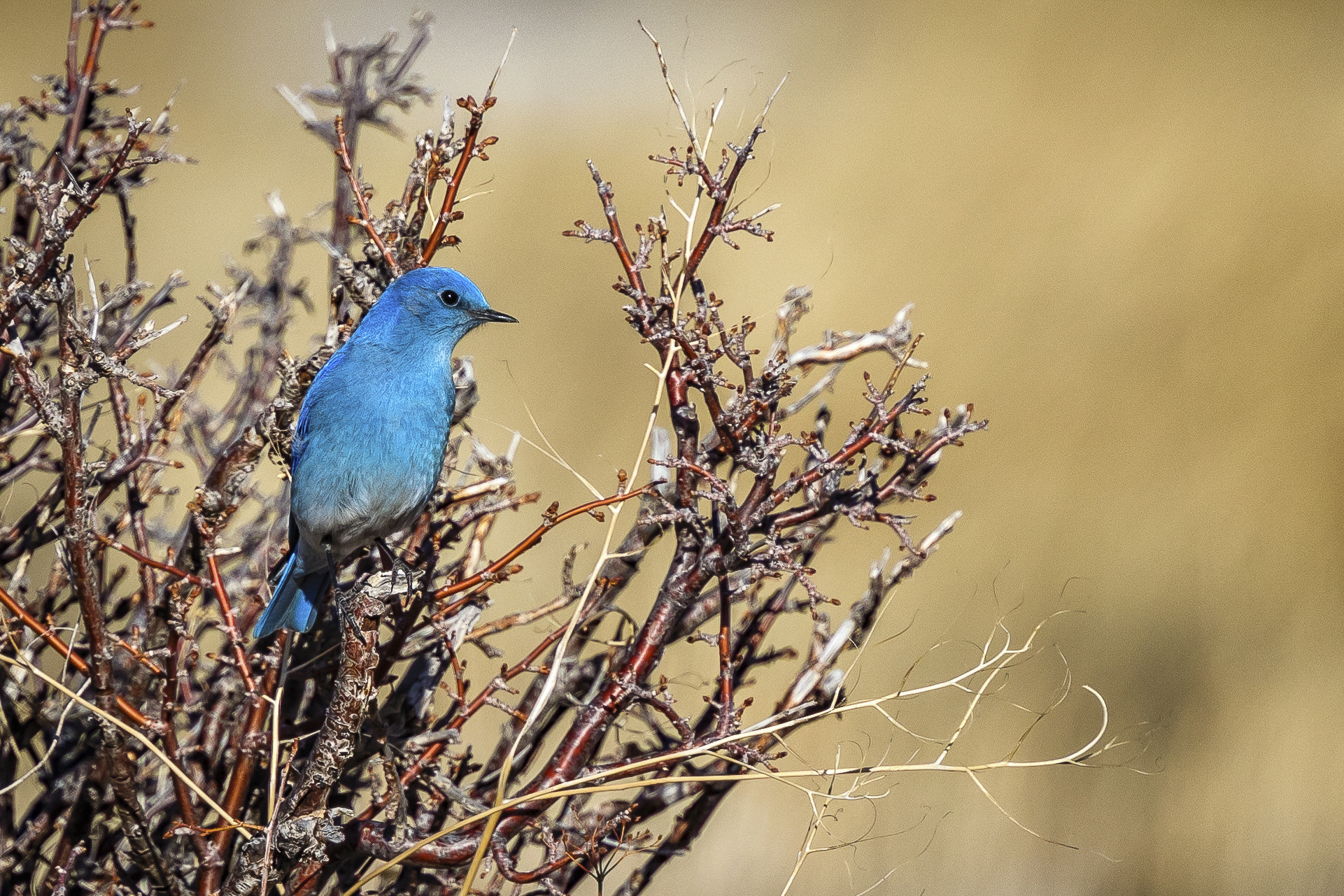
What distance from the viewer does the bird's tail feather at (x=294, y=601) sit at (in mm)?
2746

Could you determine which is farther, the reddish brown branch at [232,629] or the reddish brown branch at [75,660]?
the reddish brown branch at [232,629]

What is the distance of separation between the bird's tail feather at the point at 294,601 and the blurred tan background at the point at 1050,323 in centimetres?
282

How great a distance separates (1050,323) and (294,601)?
5.13 metres

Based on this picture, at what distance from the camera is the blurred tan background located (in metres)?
5.36

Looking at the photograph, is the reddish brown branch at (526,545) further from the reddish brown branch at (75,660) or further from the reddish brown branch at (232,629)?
the reddish brown branch at (75,660)

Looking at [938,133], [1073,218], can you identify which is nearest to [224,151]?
[938,133]

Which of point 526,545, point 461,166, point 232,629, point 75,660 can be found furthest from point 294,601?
point 461,166

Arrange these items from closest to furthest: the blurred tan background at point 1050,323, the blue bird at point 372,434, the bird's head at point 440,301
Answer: the bird's head at point 440,301 → the blue bird at point 372,434 → the blurred tan background at point 1050,323

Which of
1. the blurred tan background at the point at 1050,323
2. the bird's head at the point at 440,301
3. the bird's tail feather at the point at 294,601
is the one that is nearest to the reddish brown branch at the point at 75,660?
the bird's tail feather at the point at 294,601

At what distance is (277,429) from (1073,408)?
4996 millimetres

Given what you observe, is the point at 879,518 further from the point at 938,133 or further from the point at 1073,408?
the point at 938,133

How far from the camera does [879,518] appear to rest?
241cm

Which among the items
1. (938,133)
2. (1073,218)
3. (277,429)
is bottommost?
(277,429)

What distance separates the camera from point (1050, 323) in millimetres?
6699
